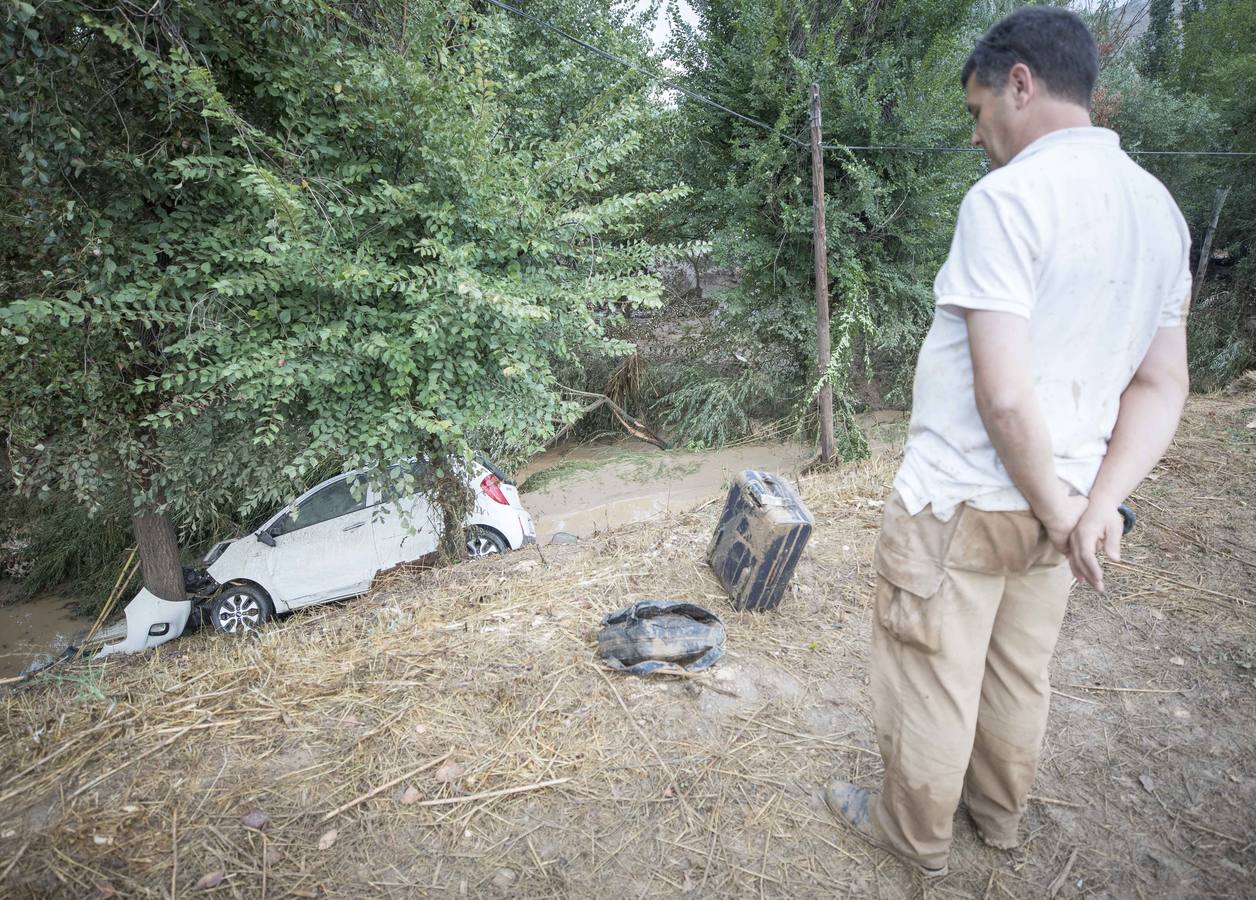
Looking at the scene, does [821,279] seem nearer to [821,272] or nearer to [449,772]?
[821,272]

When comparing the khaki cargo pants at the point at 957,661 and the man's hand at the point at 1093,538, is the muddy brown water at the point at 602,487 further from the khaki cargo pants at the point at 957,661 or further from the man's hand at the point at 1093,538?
the man's hand at the point at 1093,538

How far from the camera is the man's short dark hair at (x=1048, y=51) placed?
4.91ft

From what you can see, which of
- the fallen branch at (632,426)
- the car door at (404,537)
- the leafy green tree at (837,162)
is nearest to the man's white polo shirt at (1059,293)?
the car door at (404,537)

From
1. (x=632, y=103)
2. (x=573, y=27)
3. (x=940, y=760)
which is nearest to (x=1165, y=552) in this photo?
(x=940, y=760)

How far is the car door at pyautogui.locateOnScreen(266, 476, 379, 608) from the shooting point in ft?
23.3

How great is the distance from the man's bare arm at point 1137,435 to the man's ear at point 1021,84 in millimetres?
645

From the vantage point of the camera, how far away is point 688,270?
14.5 m

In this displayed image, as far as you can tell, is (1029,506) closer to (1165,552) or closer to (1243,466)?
(1165,552)

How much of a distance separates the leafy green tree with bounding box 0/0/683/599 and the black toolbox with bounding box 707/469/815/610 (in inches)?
68.2

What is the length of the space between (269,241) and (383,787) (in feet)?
9.54

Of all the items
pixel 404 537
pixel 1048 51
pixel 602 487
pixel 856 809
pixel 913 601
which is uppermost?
pixel 1048 51

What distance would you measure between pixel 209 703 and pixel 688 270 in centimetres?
1293

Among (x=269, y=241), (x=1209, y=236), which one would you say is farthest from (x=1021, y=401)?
(x=1209, y=236)

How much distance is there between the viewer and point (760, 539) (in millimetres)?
3438
